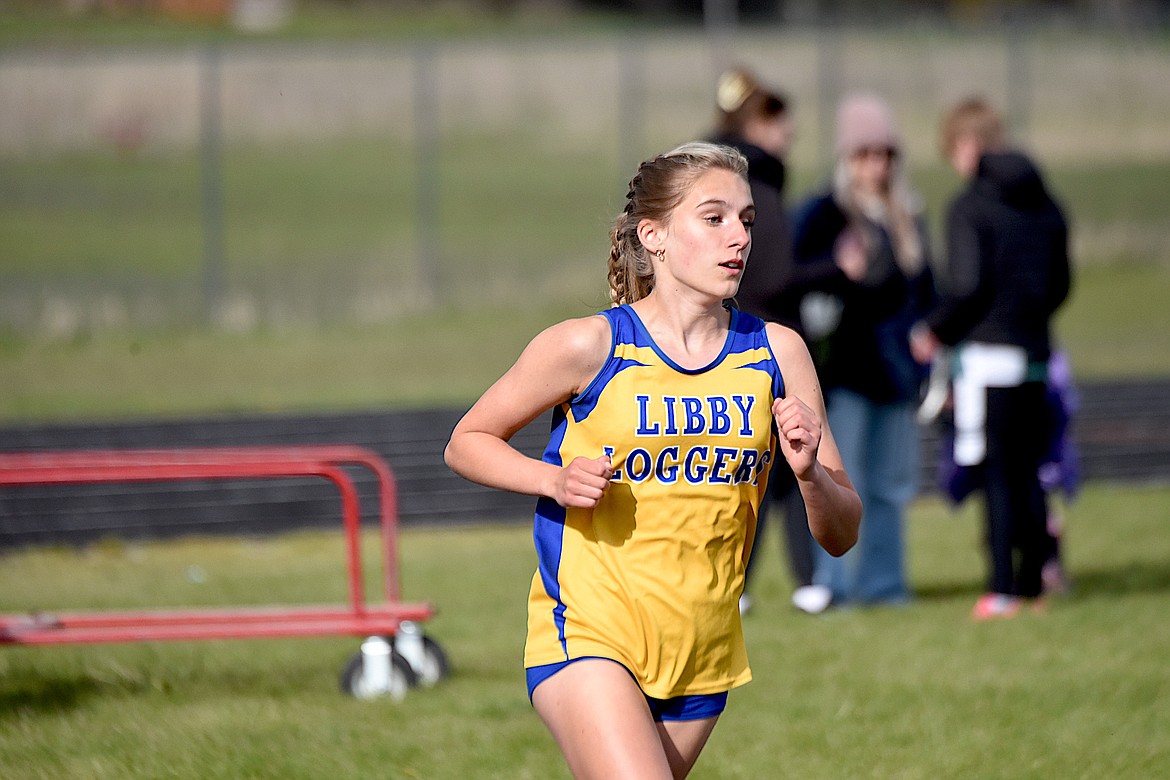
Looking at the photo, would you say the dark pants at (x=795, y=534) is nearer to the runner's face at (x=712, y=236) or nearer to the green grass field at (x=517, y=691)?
the green grass field at (x=517, y=691)

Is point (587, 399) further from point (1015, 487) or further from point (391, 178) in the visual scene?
point (391, 178)

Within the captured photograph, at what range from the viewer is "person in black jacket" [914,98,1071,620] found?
25.1 feet

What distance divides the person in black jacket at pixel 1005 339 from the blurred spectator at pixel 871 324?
1.02 feet

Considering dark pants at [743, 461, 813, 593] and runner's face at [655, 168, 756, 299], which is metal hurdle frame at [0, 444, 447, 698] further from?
runner's face at [655, 168, 756, 299]

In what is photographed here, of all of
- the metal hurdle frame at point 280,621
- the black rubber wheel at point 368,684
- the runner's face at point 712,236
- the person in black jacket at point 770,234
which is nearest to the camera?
the runner's face at point 712,236

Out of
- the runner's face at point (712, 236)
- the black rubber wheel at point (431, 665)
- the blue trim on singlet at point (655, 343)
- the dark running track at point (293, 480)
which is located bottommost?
the dark running track at point (293, 480)

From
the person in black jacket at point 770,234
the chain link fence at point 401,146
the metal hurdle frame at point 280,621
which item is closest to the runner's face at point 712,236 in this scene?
the metal hurdle frame at point 280,621

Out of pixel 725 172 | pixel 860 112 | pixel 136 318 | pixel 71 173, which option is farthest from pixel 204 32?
pixel 725 172

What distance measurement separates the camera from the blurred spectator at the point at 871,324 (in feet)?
25.7

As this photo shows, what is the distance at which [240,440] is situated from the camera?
1192 centimetres

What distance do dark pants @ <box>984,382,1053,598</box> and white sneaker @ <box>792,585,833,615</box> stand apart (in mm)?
816

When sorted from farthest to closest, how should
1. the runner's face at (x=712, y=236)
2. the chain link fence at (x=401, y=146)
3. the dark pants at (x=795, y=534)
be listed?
the chain link fence at (x=401, y=146) → the dark pants at (x=795, y=534) → the runner's face at (x=712, y=236)

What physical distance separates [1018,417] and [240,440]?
20.9 feet

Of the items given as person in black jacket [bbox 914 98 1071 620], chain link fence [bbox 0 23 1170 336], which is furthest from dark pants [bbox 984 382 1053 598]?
chain link fence [bbox 0 23 1170 336]
